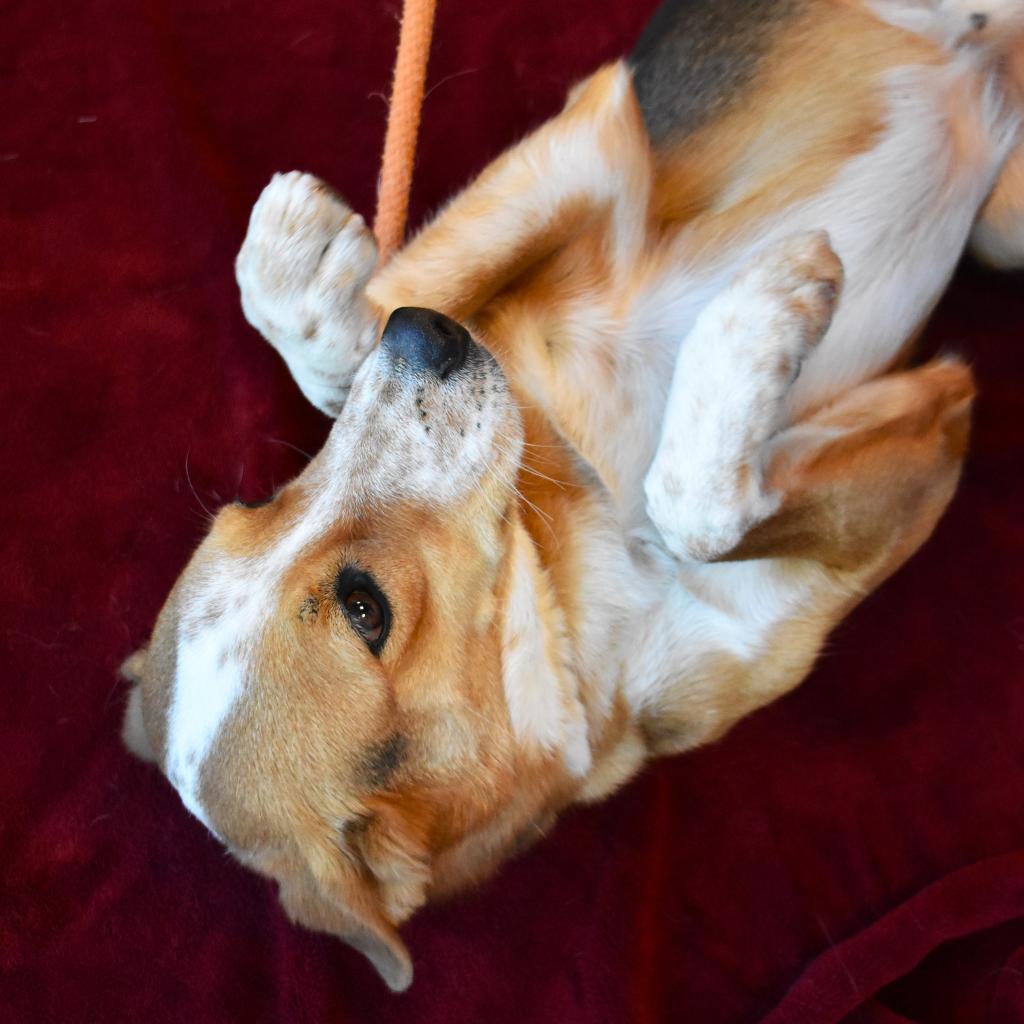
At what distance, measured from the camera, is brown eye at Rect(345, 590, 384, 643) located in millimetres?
1293

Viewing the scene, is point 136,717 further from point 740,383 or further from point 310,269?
point 740,383

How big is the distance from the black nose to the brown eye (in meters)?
0.34

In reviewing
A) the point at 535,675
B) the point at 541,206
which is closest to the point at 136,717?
the point at 535,675

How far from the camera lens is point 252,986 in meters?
1.71

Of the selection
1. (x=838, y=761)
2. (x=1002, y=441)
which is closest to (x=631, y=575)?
(x=838, y=761)

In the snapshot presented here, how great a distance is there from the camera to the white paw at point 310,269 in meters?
1.50

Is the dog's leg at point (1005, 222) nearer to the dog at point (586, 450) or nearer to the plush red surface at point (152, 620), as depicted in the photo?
the dog at point (586, 450)

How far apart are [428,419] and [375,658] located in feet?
1.17

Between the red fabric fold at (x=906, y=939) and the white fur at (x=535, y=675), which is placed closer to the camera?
the white fur at (x=535, y=675)

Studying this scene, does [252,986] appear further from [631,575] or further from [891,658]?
[891,658]

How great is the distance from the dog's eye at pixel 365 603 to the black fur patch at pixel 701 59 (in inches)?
38.4

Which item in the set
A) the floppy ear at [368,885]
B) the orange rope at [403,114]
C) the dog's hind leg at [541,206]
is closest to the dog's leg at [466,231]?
the dog's hind leg at [541,206]

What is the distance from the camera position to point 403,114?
5.27ft

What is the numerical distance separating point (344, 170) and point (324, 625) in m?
1.31
